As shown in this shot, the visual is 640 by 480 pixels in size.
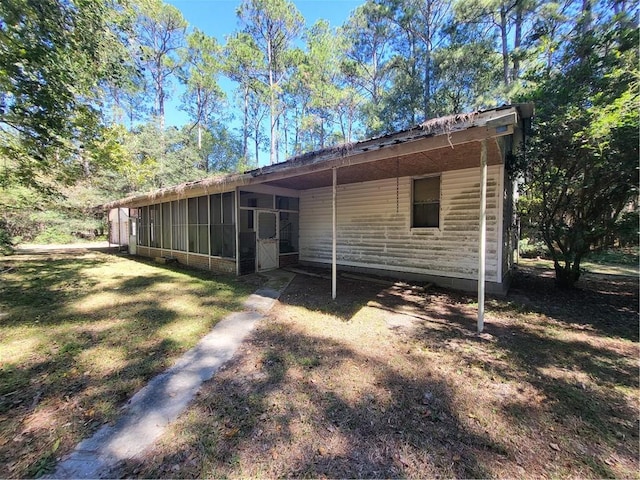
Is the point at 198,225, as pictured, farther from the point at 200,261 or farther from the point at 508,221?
the point at 508,221

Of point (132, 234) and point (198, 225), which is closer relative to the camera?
point (198, 225)

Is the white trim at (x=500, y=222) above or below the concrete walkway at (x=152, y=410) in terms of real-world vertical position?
above

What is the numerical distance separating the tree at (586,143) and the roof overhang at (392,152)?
131cm

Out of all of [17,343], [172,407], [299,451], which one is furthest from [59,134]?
[299,451]

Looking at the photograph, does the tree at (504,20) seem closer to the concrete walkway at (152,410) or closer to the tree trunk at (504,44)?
the tree trunk at (504,44)

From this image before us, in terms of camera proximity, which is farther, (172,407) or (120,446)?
(172,407)

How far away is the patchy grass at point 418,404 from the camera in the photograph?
1.88 metres

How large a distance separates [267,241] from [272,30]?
1987 centimetres

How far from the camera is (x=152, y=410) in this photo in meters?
2.43

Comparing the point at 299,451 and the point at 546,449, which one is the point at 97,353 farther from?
the point at 546,449

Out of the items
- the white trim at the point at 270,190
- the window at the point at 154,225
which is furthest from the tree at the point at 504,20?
the window at the point at 154,225

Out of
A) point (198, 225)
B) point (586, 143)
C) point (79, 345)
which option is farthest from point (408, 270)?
point (198, 225)

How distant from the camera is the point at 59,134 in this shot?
6.51m

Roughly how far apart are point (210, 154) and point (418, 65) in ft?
66.2
